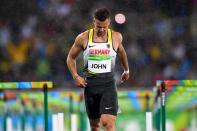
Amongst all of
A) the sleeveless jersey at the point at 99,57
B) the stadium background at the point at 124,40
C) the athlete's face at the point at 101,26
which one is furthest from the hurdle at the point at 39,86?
the stadium background at the point at 124,40

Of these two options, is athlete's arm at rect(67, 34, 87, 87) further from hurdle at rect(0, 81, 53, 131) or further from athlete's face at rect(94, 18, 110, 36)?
hurdle at rect(0, 81, 53, 131)

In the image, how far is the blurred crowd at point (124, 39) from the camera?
1038 cm

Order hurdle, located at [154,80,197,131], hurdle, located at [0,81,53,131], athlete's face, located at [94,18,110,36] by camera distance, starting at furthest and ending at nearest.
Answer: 1. hurdle, located at [0,81,53,131]
2. hurdle, located at [154,80,197,131]
3. athlete's face, located at [94,18,110,36]

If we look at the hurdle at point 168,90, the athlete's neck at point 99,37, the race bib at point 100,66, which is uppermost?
the athlete's neck at point 99,37

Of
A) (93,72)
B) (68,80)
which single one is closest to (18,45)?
(68,80)

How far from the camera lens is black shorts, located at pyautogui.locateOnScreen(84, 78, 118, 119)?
6570mm

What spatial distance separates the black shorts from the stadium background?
3313mm

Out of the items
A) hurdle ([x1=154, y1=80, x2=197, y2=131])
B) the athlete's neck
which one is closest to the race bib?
the athlete's neck

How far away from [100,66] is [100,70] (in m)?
0.05

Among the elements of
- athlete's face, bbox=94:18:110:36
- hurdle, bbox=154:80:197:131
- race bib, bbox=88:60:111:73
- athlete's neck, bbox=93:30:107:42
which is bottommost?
hurdle, bbox=154:80:197:131

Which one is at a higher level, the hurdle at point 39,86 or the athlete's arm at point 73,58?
the athlete's arm at point 73,58

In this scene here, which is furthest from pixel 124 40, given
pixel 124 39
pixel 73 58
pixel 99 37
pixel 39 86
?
pixel 99 37

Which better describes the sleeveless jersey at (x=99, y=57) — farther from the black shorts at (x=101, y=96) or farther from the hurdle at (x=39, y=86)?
the hurdle at (x=39, y=86)

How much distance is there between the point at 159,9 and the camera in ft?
34.5
